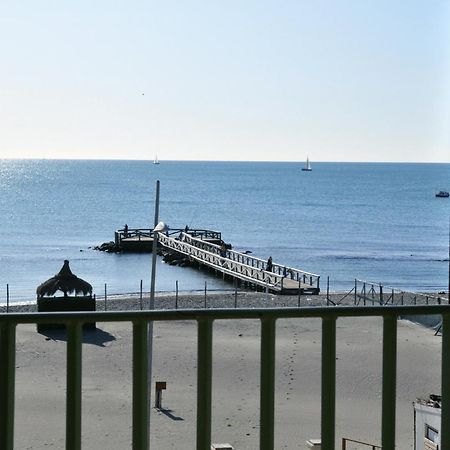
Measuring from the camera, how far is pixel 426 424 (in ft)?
33.4

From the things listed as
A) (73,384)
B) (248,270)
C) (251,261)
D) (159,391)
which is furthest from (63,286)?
(251,261)

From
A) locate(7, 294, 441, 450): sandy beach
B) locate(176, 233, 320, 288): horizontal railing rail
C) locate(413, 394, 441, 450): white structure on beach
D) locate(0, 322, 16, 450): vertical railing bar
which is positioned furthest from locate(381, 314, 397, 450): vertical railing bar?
locate(176, 233, 320, 288): horizontal railing rail

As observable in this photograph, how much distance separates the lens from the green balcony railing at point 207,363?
8.18 ft

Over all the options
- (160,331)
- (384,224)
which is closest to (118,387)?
(160,331)

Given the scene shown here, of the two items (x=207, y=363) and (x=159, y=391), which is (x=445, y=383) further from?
(x=159, y=391)

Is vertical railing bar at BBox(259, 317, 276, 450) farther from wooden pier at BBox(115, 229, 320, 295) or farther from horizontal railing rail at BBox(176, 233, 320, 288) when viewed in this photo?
horizontal railing rail at BBox(176, 233, 320, 288)

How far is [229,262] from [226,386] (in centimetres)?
3215

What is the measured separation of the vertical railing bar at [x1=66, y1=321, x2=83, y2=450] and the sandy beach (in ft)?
26.2

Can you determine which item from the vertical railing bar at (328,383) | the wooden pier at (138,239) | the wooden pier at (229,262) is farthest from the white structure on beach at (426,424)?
the wooden pier at (138,239)

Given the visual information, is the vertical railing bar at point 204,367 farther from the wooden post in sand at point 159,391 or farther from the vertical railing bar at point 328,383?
the wooden post in sand at point 159,391

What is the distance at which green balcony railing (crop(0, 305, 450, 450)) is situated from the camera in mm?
2494

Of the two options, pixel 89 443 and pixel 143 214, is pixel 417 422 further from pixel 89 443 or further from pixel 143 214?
pixel 143 214

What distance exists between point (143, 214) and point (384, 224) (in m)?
33.4

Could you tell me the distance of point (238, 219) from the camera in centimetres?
10775
